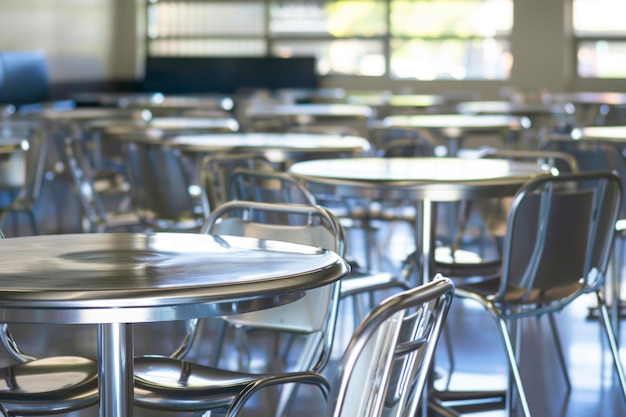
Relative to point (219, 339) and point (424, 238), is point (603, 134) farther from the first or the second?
point (219, 339)

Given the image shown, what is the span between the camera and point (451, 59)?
41.7 feet

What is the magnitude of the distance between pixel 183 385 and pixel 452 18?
1121 centimetres

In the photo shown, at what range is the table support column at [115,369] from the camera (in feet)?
4.95

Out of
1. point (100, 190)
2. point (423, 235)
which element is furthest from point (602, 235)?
point (100, 190)

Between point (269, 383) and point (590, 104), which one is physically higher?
point (590, 104)

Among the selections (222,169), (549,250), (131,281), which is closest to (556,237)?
(549,250)

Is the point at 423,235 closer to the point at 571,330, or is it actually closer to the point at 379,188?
the point at 379,188

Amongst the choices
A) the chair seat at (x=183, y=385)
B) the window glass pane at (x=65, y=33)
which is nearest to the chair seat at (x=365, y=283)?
the chair seat at (x=183, y=385)

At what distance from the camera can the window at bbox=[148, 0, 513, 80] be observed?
1255cm

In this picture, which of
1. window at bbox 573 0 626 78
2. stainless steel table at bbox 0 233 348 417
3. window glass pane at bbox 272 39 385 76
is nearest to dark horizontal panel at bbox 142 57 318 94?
window glass pane at bbox 272 39 385 76

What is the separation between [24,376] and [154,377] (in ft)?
0.78

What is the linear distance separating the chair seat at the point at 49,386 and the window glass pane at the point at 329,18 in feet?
36.8

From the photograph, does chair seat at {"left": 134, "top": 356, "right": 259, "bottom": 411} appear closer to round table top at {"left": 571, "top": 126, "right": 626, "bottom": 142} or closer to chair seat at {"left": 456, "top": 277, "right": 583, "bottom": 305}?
chair seat at {"left": 456, "top": 277, "right": 583, "bottom": 305}

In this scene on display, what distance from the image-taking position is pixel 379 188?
8.88ft
